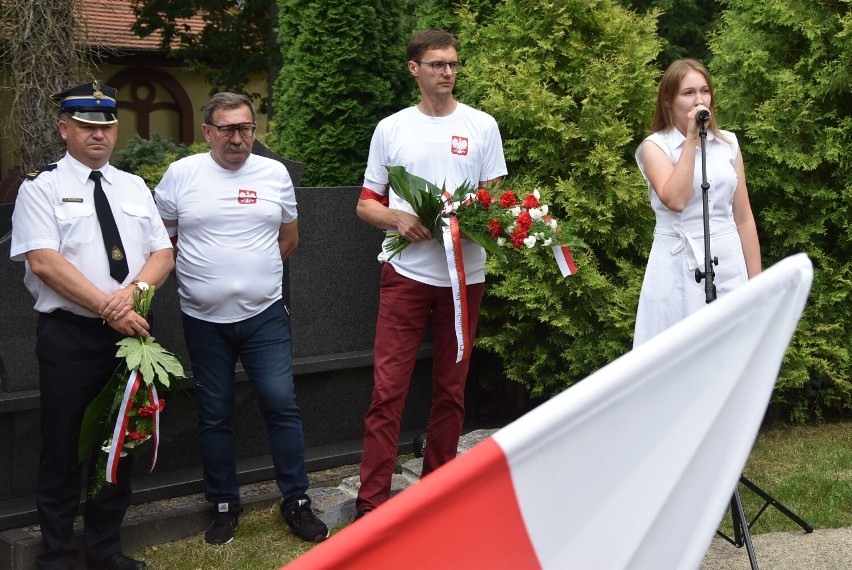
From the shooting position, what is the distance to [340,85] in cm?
754

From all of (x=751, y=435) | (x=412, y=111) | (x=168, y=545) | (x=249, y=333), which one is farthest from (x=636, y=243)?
(x=751, y=435)

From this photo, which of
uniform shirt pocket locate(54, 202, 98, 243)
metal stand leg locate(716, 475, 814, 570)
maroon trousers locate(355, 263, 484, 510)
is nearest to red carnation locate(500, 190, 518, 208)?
maroon trousers locate(355, 263, 484, 510)

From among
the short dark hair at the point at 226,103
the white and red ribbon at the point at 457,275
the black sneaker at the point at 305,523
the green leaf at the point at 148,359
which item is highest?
the short dark hair at the point at 226,103

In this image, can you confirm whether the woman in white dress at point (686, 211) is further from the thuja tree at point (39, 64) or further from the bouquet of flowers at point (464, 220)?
the thuja tree at point (39, 64)

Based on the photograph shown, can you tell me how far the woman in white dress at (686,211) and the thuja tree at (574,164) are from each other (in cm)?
181

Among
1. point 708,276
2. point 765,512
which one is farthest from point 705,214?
point 765,512

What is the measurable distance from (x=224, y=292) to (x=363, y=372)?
1.72m

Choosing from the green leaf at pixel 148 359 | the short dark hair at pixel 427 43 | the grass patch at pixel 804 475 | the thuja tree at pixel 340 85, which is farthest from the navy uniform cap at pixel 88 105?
the grass patch at pixel 804 475

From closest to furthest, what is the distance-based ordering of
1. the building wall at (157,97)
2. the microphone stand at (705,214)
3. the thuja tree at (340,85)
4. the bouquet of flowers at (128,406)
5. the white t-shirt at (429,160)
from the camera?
the microphone stand at (705,214), the bouquet of flowers at (128,406), the white t-shirt at (429,160), the thuja tree at (340,85), the building wall at (157,97)

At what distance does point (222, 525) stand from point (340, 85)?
356 centimetres

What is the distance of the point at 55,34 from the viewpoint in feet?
23.6

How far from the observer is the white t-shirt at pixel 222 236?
16.5 feet

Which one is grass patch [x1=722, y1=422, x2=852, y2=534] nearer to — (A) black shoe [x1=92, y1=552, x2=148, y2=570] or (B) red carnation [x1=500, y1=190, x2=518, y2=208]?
(B) red carnation [x1=500, y1=190, x2=518, y2=208]

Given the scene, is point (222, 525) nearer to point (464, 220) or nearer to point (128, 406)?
point (128, 406)
